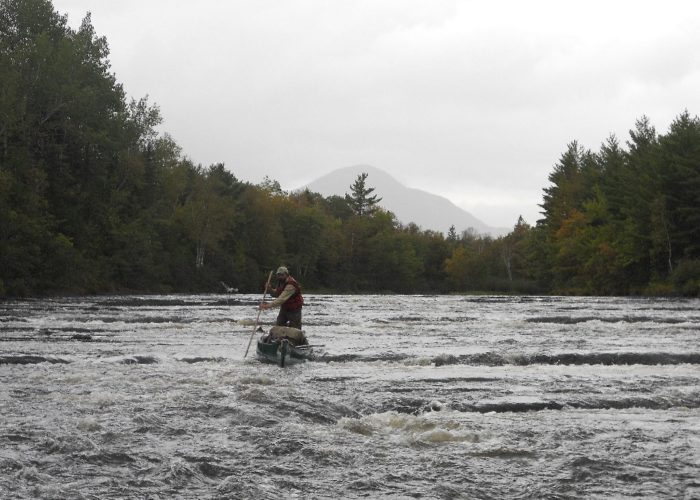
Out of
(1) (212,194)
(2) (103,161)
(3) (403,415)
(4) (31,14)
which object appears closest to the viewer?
(3) (403,415)

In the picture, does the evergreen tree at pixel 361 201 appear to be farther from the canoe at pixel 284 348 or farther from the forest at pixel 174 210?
the canoe at pixel 284 348

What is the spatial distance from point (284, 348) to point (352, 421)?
6561 mm

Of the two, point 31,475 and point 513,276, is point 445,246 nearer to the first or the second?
point 513,276

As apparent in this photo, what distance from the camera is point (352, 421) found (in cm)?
1130

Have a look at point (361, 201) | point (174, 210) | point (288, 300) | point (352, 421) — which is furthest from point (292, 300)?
point (361, 201)

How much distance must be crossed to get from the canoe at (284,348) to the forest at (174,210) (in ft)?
109

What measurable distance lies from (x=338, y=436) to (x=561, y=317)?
27.6m

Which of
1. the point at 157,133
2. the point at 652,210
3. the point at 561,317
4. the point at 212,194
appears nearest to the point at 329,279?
the point at 212,194

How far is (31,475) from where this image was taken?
826 cm

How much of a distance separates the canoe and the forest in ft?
109

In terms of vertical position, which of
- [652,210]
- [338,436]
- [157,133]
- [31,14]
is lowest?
[338,436]

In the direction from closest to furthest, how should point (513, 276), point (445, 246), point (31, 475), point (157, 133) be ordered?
1. point (31, 475)
2. point (157, 133)
3. point (513, 276)
4. point (445, 246)

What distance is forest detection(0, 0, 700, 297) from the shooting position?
5303cm

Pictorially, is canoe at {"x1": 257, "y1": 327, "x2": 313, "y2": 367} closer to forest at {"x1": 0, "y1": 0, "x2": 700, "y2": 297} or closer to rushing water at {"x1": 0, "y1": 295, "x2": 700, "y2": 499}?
rushing water at {"x1": 0, "y1": 295, "x2": 700, "y2": 499}
